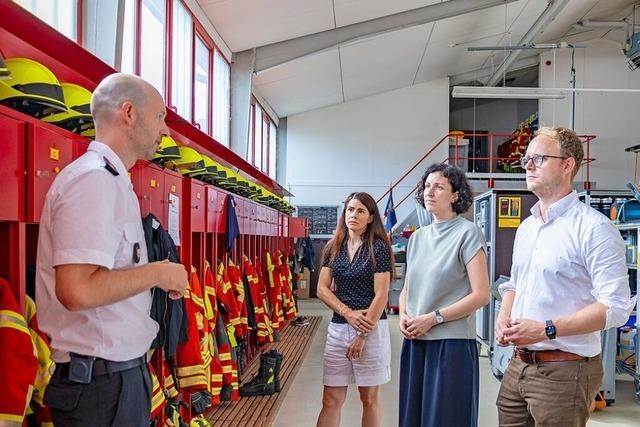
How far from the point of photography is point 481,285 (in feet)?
7.37

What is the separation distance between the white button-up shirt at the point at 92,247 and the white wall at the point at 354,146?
1145cm

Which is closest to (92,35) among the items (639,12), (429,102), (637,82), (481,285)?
(481,285)

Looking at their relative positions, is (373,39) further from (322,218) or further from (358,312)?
(358,312)

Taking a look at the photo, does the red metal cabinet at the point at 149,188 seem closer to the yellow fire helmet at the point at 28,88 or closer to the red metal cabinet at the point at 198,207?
the red metal cabinet at the point at 198,207

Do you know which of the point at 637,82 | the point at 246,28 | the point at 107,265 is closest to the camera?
the point at 107,265

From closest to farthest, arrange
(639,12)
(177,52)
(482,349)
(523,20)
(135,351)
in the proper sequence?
(135,351)
(177,52)
(482,349)
(523,20)
(639,12)

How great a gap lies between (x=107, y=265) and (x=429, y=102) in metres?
12.5

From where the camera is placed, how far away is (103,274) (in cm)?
130

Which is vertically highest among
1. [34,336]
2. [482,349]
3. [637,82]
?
[637,82]

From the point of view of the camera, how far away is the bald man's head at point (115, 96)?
4.82ft

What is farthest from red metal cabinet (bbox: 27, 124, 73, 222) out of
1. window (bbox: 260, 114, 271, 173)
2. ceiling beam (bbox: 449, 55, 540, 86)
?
ceiling beam (bbox: 449, 55, 540, 86)

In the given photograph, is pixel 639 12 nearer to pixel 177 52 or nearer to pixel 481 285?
pixel 177 52

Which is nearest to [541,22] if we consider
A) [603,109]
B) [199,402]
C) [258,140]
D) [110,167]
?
[603,109]

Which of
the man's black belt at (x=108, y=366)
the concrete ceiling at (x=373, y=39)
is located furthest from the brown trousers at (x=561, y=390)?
the concrete ceiling at (x=373, y=39)
